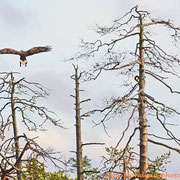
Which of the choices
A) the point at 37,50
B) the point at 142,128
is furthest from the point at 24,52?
the point at 142,128

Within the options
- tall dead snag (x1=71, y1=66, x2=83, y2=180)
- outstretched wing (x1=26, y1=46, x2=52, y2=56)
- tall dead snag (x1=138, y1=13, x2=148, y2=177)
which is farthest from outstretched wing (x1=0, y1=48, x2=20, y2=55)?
tall dead snag (x1=138, y1=13, x2=148, y2=177)

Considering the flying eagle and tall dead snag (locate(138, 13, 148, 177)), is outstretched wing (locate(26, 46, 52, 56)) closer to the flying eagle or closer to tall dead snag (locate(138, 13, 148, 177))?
the flying eagle

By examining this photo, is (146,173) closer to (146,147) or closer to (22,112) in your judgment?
(146,147)

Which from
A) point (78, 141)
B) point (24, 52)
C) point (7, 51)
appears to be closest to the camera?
point (78, 141)

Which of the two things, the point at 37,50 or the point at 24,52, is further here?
the point at 24,52

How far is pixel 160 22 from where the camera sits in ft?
39.9

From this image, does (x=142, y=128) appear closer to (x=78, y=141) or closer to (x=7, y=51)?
(x=78, y=141)

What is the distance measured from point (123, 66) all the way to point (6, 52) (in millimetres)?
9357

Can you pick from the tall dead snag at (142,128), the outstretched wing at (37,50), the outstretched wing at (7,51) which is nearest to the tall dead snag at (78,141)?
the outstretched wing at (37,50)

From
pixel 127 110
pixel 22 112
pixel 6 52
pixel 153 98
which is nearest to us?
pixel 127 110

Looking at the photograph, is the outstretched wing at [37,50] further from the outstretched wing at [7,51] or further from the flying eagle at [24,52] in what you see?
the outstretched wing at [7,51]

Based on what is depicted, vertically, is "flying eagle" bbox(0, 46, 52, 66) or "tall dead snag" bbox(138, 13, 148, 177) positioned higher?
"flying eagle" bbox(0, 46, 52, 66)

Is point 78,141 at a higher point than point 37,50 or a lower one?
lower

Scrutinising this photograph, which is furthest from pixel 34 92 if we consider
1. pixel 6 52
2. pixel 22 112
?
pixel 6 52
